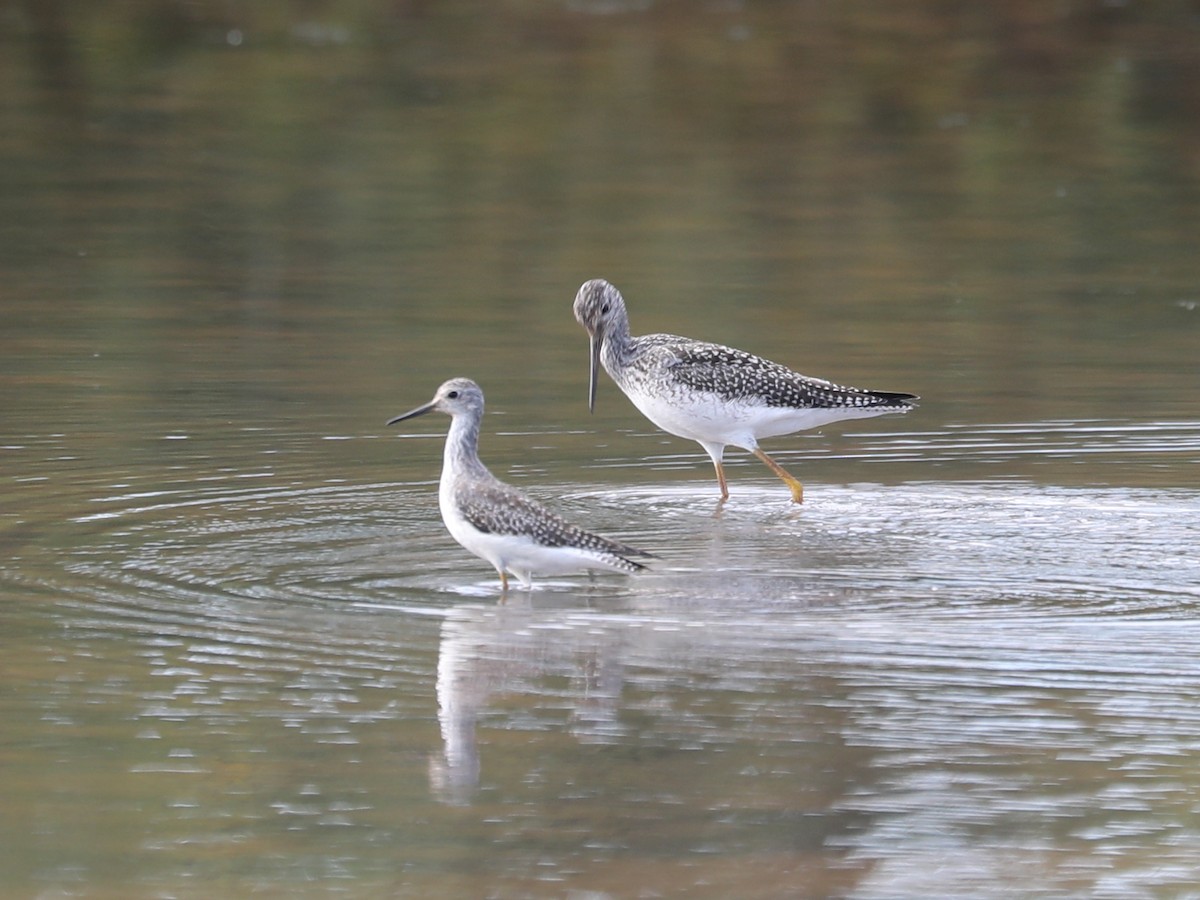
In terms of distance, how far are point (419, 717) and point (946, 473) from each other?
174 inches

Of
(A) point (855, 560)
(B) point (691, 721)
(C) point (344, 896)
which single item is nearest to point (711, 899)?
(C) point (344, 896)

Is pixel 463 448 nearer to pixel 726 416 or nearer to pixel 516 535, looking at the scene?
pixel 516 535

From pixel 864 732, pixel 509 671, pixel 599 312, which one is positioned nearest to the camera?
pixel 864 732

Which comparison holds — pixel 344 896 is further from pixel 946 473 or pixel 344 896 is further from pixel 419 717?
pixel 946 473

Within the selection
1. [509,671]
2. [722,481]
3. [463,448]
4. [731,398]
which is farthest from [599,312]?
[509,671]

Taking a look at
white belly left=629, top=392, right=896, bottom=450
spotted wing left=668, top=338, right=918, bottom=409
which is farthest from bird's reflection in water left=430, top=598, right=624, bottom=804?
spotted wing left=668, top=338, right=918, bottom=409

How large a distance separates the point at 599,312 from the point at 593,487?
158cm

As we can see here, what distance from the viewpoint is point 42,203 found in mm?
18906

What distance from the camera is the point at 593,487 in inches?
396

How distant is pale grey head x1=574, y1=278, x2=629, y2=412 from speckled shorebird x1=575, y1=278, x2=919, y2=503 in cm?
43

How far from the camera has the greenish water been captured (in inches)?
227

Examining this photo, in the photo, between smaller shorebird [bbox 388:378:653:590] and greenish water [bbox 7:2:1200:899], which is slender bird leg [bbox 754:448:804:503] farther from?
smaller shorebird [bbox 388:378:653:590]

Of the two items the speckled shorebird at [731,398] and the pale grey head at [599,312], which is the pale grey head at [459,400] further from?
the pale grey head at [599,312]

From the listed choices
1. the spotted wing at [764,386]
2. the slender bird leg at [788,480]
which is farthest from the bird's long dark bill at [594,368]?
the slender bird leg at [788,480]
